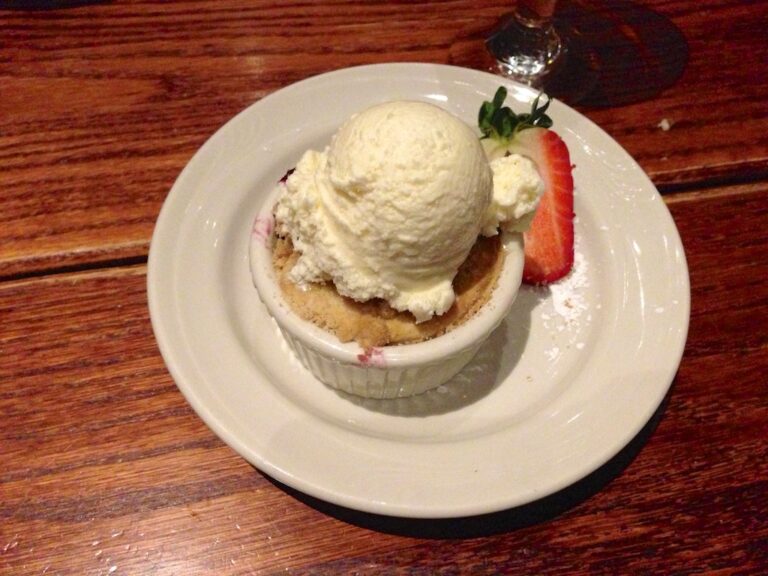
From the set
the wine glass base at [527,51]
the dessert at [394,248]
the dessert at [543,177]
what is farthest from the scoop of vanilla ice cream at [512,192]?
the wine glass base at [527,51]

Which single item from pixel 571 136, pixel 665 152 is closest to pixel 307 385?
pixel 571 136

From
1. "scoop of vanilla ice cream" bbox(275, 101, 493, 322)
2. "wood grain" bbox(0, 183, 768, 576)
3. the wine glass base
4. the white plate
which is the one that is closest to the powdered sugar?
the white plate

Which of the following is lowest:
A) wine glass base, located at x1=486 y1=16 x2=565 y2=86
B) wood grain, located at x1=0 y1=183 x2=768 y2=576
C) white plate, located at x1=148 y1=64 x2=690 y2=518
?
wood grain, located at x1=0 y1=183 x2=768 y2=576

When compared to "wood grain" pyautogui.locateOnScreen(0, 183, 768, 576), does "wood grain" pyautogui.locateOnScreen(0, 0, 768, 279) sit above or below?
above

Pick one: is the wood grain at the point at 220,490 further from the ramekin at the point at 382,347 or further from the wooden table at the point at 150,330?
the ramekin at the point at 382,347

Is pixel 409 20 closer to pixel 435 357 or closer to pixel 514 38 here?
pixel 514 38

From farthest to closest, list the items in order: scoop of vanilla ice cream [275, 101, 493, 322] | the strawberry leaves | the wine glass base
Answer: the wine glass base, the strawberry leaves, scoop of vanilla ice cream [275, 101, 493, 322]

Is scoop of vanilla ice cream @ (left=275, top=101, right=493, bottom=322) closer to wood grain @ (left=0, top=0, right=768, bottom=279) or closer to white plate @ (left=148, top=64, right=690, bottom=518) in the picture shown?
white plate @ (left=148, top=64, right=690, bottom=518)
